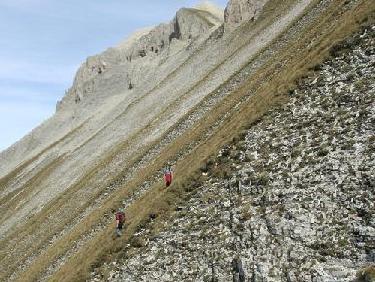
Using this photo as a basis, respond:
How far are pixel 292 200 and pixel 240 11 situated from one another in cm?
8231

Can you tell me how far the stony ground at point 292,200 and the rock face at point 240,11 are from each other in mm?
69291

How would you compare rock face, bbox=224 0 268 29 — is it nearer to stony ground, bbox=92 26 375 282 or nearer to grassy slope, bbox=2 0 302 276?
grassy slope, bbox=2 0 302 276

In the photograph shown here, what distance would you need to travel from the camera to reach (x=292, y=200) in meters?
24.9

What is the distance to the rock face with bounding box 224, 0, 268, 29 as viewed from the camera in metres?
100

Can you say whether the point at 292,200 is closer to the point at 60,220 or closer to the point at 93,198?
the point at 93,198

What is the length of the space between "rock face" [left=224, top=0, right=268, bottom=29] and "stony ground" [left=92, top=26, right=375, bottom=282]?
6929 centimetres

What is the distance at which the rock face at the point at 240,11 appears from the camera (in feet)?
329

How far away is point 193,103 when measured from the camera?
68500mm

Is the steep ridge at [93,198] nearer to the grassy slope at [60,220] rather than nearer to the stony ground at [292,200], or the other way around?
the grassy slope at [60,220]

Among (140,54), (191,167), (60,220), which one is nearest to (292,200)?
(191,167)

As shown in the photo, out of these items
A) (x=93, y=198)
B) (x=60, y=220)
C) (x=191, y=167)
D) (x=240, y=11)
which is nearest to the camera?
(x=191, y=167)

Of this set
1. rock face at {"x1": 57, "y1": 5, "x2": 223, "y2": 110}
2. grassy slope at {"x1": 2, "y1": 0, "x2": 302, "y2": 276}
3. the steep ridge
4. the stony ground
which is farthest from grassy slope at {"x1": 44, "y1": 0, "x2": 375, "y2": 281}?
rock face at {"x1": 57, "y1": 5, "x2": 223, "y2": 110}

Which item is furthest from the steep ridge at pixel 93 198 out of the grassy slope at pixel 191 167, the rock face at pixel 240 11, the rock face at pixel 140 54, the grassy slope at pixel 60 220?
the rock face at pixel 140 54

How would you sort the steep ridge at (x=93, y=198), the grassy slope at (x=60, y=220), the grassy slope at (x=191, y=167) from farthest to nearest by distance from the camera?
the grassy slope at (x=60, y=220) < the steep ridge at (x=93, y=198) < the grassy slope at (x=191, y=167)
